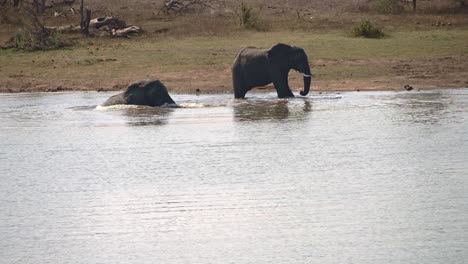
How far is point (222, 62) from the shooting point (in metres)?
23.1

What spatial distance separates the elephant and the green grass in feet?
8.57

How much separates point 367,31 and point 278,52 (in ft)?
27.0

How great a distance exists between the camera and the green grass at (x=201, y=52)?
23.0 m

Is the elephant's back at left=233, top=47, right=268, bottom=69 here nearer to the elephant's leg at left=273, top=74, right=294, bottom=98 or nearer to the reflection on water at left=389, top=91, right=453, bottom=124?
the elephant's leg at left=273, top=74, right=294, bottom=98

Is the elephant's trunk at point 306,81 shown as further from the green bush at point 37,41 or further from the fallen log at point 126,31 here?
the fallen log at point 126,31

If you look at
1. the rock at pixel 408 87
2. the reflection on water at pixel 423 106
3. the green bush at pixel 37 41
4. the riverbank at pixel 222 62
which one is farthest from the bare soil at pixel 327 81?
the green bush at pixel 37 41

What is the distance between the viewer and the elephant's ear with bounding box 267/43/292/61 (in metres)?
18.6

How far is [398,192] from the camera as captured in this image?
1006cm

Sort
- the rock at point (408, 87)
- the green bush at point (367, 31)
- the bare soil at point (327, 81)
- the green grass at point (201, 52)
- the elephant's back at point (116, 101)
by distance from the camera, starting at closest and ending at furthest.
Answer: the elephant's back at point (116, 101) → the rock at point (408, 87) → the bare soil at point (327, 81) → the green grass at point (201, 52) → the green bush at point (367, 31)

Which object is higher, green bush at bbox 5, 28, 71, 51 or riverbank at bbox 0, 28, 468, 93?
green bush at bbox 5, 28, 71, 51

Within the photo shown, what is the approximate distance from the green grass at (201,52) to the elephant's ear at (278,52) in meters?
2.68

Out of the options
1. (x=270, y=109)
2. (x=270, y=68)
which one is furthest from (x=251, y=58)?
(x=270, y=109)

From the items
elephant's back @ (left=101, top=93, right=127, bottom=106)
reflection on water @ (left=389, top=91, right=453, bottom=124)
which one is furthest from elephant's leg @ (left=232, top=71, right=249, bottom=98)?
reflection on water @ (left=389, top=91, right=453, bottom=124)

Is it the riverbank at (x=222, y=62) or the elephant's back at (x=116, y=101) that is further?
the riverbank at (x=222, y=62)
